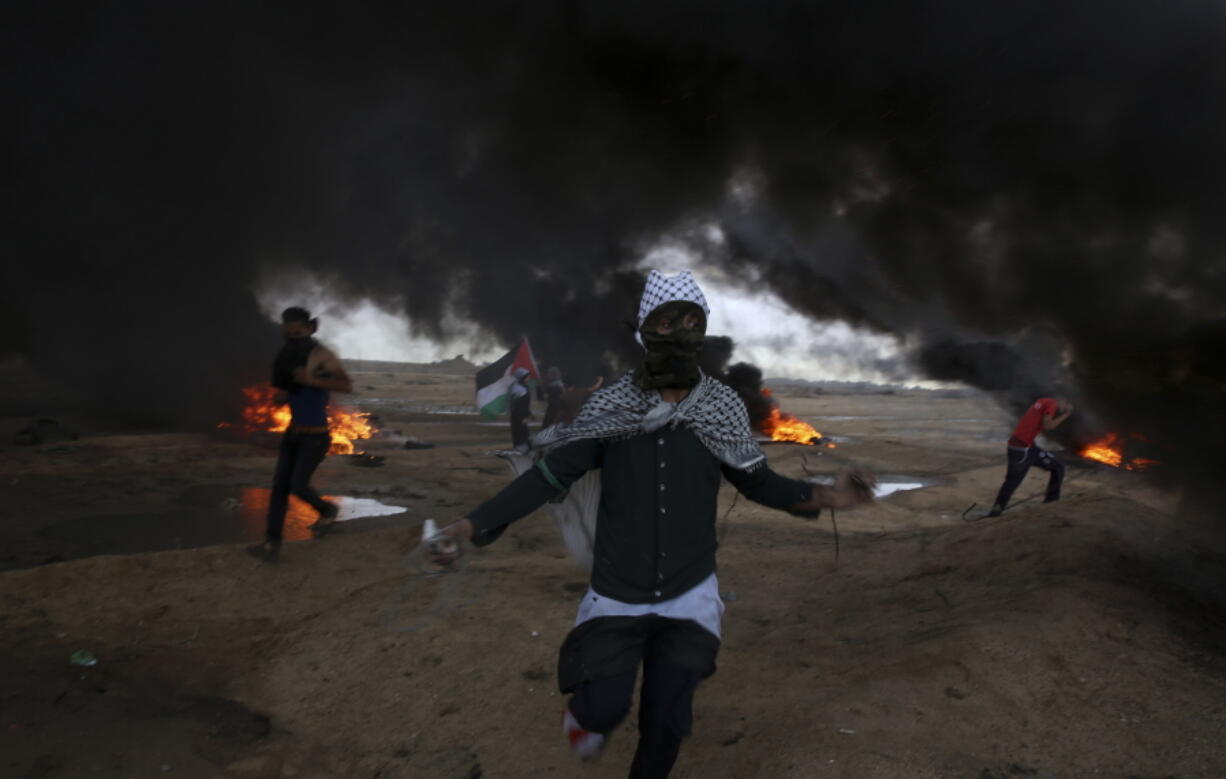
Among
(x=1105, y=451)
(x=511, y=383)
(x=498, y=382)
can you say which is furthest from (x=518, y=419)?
(x=1105, y=451)

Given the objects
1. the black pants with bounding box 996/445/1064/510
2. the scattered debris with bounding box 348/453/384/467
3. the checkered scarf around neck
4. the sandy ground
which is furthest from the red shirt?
the scattered debris with bounding box 348/453/384/467

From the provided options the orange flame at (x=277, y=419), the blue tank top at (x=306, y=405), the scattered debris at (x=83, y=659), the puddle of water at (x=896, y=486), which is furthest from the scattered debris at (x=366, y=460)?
the puddle of water at (x=896, y=486)

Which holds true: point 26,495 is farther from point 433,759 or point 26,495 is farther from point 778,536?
point 778,536

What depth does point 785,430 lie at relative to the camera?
20.4 m

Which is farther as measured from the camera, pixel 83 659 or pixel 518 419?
pixel 518 419

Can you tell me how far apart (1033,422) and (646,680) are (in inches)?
313

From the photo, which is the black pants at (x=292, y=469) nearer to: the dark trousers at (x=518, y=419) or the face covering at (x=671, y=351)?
the face covering at (x=671, y=351)

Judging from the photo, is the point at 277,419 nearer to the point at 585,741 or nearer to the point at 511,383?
the point at 511,383

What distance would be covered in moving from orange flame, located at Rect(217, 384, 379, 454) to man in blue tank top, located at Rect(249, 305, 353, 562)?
8.08 meters

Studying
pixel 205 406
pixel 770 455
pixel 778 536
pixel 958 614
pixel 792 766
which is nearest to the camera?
pixel 792 766

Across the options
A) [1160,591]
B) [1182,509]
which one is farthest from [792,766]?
[1182,509]

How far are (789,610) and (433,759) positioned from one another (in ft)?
9.70

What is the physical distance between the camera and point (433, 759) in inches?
128

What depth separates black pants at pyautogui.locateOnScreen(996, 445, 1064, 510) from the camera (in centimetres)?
866
